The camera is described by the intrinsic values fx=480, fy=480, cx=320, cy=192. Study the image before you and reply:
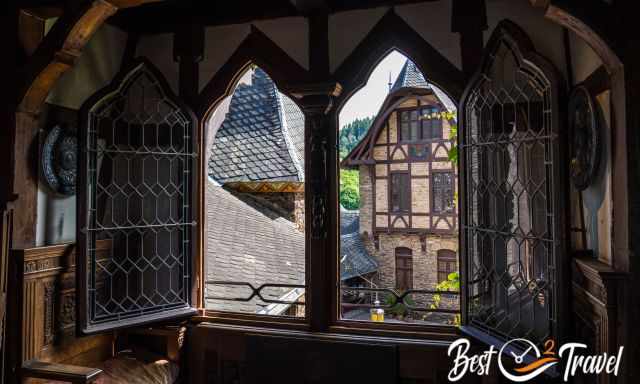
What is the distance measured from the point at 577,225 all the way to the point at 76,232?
2608 mm

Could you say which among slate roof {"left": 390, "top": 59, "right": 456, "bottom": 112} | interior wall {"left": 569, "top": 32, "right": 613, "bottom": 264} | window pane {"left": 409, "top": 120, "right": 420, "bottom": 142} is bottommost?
interior wall {"left": 569, "top": 32, "right": 613, "bottom": 264}

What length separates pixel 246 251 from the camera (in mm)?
4098

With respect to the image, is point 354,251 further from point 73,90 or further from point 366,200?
point 73,90

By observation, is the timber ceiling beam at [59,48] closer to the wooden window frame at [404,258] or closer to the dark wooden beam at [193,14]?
the dark wooden beam at [193,14]

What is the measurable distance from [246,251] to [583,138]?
9.18 feet

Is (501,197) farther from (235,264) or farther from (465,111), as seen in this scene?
(235,264)

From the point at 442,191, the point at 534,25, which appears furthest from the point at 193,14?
the point at 442,191

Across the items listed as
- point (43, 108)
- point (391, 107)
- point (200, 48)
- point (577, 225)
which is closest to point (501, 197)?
point (577, 225)

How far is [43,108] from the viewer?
104 inches

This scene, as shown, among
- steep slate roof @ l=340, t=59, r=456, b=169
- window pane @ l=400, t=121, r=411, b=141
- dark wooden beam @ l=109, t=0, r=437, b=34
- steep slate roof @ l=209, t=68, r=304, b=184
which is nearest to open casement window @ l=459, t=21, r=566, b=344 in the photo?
steep slate roof @ l=340, t=59, r=456, b=169

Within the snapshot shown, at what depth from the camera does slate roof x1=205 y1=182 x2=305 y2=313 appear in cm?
360

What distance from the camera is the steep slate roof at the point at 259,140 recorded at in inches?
197
